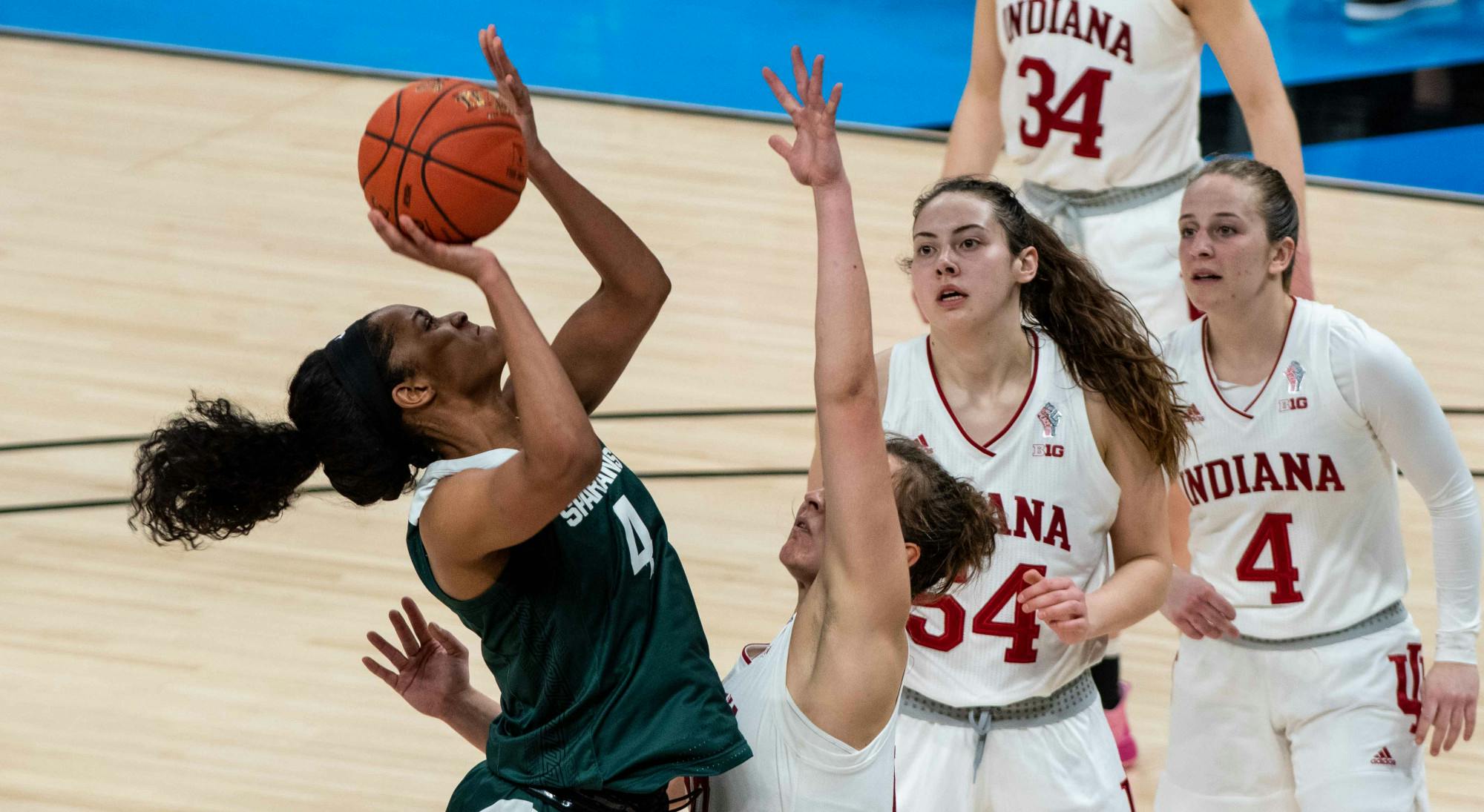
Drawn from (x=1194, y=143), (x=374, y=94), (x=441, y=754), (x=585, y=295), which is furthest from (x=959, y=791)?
(x=374, y=94)

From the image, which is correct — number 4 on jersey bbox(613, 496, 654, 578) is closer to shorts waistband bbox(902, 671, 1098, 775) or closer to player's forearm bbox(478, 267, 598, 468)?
player's forearm bbox(478, 267, 598, 468)

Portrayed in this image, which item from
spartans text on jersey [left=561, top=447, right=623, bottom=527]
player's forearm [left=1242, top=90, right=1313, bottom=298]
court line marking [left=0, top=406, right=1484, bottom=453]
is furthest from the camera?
court line marking [left=0, top=406, right=1484, bottom=453]

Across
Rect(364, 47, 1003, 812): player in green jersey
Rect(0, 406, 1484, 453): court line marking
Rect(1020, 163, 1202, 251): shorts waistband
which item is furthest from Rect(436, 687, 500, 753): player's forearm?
Rect(0, 406, 1484, 453): court line marking

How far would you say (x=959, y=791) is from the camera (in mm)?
3725

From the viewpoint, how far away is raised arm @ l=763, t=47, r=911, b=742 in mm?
2768

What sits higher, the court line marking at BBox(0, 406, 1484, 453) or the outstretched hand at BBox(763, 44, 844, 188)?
the outstretched hand at BBox(763, 44, 844, 188)

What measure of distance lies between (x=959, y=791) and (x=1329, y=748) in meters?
0.76

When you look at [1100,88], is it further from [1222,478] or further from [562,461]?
[562,461]

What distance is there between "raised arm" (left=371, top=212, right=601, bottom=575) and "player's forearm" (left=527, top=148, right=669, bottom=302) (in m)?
0.45

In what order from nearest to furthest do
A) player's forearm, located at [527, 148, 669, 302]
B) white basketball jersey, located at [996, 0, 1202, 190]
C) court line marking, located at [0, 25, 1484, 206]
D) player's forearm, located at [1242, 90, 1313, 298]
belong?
player's forearm, located at [527, 148, 669, 302] < player's forearm, located at [1242, 90, 1313, 298] < white basketball jersey, located at [996, 0, 1202, 190] < court line marking, located at [0, 25, 1484, 206]

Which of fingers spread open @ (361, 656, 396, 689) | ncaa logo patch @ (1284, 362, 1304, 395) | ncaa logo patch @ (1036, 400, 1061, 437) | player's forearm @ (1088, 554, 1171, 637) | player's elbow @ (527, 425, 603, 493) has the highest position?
ncaa logo patch @ (1284, 362, 1304, 395)

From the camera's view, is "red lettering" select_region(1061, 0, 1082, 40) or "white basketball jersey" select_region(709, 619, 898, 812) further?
"red lettering" select_region(1061, 0, 1082, 40)

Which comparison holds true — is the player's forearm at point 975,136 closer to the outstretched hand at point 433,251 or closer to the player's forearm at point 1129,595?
the player's forearm at point 1129,595

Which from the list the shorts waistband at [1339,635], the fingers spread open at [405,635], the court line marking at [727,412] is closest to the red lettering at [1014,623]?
the shorts waistband at [1339,635]
